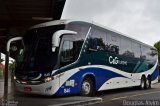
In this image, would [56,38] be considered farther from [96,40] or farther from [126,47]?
[126,47]

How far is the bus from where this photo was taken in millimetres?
13727

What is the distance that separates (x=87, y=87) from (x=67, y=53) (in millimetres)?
2187

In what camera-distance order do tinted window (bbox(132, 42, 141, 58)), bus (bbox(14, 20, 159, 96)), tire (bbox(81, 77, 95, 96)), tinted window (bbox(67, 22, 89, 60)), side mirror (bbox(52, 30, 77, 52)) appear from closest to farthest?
side mirror (bbox(52, 30, 77, 52))
bus (bbox(14, 20, 159, 96))
tinted window (bbox(67, 22, 89, 60))
tire (bbox(81, 77, 95, 96))
tinted window (bbox(132, 42, 141, 58))

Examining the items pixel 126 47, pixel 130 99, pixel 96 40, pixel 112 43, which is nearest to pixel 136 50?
pixel 126 47

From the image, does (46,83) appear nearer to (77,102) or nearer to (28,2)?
(77,102)

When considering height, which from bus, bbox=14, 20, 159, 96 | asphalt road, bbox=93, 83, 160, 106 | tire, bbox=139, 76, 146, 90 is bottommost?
asphalt road, bbox=93, 83, 160, 106

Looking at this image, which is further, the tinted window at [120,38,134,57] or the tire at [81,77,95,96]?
the tinted window at [120,38,134,57]

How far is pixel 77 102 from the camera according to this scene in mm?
12195

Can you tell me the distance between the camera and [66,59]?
46.2 feet

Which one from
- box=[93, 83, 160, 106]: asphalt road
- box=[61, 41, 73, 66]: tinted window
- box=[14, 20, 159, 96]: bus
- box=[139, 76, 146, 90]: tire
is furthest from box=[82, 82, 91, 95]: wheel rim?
box=[139, 76, 146, 90]: tire

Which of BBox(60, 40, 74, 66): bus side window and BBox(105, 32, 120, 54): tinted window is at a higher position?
BBox(105, 32, 120, 54): tinted window

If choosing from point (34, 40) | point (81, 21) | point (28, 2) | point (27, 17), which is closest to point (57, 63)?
point (34, 40)

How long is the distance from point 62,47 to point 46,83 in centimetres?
157

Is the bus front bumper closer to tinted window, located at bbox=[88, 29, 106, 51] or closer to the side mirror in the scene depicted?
the side mirror
